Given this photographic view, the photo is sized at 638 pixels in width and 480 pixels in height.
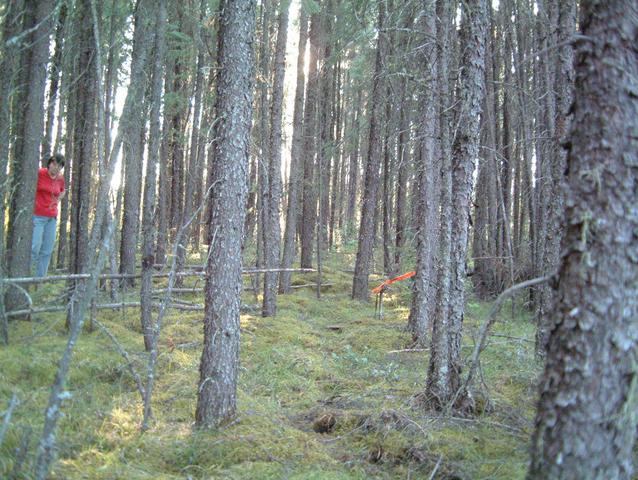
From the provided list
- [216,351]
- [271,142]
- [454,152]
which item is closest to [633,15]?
[454,152]

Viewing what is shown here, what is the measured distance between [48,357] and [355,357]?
14.3 ft

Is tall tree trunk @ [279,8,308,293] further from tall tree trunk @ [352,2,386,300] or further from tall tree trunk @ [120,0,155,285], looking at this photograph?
tall tree trunk @ [120,0,155,285]

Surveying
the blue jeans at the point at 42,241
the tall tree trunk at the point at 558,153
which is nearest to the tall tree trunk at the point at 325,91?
the tall tree trunk at the point at 558,153

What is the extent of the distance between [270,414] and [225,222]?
81.5 inches

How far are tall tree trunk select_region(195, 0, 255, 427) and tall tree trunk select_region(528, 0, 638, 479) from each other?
2.97m

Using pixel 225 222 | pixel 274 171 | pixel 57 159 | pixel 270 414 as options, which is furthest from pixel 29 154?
pixel 270 414

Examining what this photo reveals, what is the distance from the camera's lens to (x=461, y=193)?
5293 millimetres

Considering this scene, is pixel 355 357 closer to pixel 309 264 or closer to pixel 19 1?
pixel 19 1

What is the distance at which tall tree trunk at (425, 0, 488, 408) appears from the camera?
524 centimetres

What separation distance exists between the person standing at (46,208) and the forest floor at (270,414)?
627mm

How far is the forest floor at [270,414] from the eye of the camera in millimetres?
4082

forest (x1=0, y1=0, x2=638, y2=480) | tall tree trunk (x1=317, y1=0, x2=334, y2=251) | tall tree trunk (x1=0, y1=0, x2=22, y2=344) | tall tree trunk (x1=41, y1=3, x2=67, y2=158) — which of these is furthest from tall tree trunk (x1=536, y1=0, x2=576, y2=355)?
tall tree trunk (x1=41, y1=3, x2=67, y2=158)

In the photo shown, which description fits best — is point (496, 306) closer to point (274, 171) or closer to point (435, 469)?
point (435, 469)

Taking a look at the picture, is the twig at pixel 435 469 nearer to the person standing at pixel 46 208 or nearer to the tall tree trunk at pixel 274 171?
the tall tree trunk at pixel 274 171
